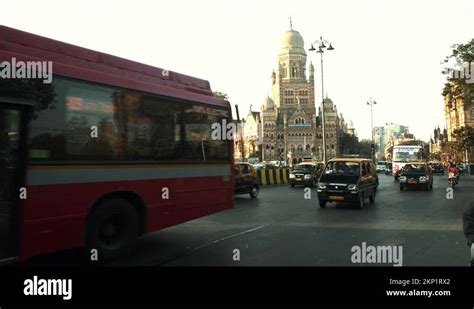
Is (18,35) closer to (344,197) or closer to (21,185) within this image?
(21,185)

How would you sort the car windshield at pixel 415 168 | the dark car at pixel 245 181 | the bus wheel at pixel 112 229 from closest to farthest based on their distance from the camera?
the bus wheel at pixel 112 229
the dark car at pixel 245 181
the car windshield at pixel 415 168

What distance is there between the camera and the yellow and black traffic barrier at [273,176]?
2866 cm

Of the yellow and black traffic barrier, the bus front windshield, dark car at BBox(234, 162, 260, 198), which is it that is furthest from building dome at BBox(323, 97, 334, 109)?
dark car at BBox(234, 162, 260, 198)

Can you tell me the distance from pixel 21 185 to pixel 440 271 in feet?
17.9

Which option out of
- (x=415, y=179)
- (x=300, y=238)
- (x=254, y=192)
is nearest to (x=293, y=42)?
(x=415, y=179)

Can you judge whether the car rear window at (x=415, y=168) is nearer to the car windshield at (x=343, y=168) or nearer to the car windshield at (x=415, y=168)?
the car windshield at (x=415, y=168)

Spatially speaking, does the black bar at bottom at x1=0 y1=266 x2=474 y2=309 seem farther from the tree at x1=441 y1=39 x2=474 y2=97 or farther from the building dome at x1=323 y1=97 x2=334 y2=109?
the building dome at x1=323 y1=97 x2=334 y2=109

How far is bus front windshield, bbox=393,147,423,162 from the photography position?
37.8 meters

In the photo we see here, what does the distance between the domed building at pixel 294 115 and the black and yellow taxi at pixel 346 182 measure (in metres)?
125

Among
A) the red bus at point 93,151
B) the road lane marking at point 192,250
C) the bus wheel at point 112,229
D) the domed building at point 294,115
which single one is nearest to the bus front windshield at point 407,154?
the road lane marking at point 192,250

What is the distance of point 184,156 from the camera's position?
8203mm

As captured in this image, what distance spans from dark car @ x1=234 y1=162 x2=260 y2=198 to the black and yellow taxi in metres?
4.43

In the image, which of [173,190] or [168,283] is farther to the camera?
[173,190]

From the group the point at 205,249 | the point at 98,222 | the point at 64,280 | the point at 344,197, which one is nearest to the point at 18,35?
the point at 98,222
